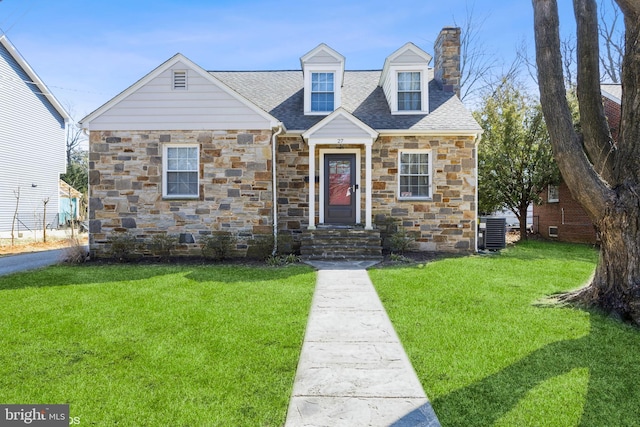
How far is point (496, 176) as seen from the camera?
14.4 m

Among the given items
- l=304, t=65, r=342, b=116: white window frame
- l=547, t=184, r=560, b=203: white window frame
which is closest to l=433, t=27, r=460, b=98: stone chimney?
l=304, t=65, r=342, b=116: white window frame

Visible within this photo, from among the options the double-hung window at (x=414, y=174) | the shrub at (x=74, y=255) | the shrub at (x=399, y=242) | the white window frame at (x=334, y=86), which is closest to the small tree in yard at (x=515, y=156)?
the double-hung window at (x=414, y=174)

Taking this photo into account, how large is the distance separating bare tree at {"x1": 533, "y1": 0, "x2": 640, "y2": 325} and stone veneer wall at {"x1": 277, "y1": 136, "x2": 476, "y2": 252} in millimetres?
5256

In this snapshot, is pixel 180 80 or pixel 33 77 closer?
pixel 180 80

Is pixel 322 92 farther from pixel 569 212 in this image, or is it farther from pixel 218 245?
pixel 569 212

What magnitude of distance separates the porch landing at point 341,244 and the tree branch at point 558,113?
483cm

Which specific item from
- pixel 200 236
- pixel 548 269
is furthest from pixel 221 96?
pixel 548 269

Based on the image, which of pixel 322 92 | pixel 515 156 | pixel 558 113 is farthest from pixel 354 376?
pixel 515 156

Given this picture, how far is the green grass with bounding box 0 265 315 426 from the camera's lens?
109 inches

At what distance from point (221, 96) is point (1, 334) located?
23.6 ft

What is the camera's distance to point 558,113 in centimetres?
525

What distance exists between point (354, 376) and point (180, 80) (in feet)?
29.7

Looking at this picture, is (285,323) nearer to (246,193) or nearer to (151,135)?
(246,193)

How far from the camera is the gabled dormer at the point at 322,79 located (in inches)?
454
